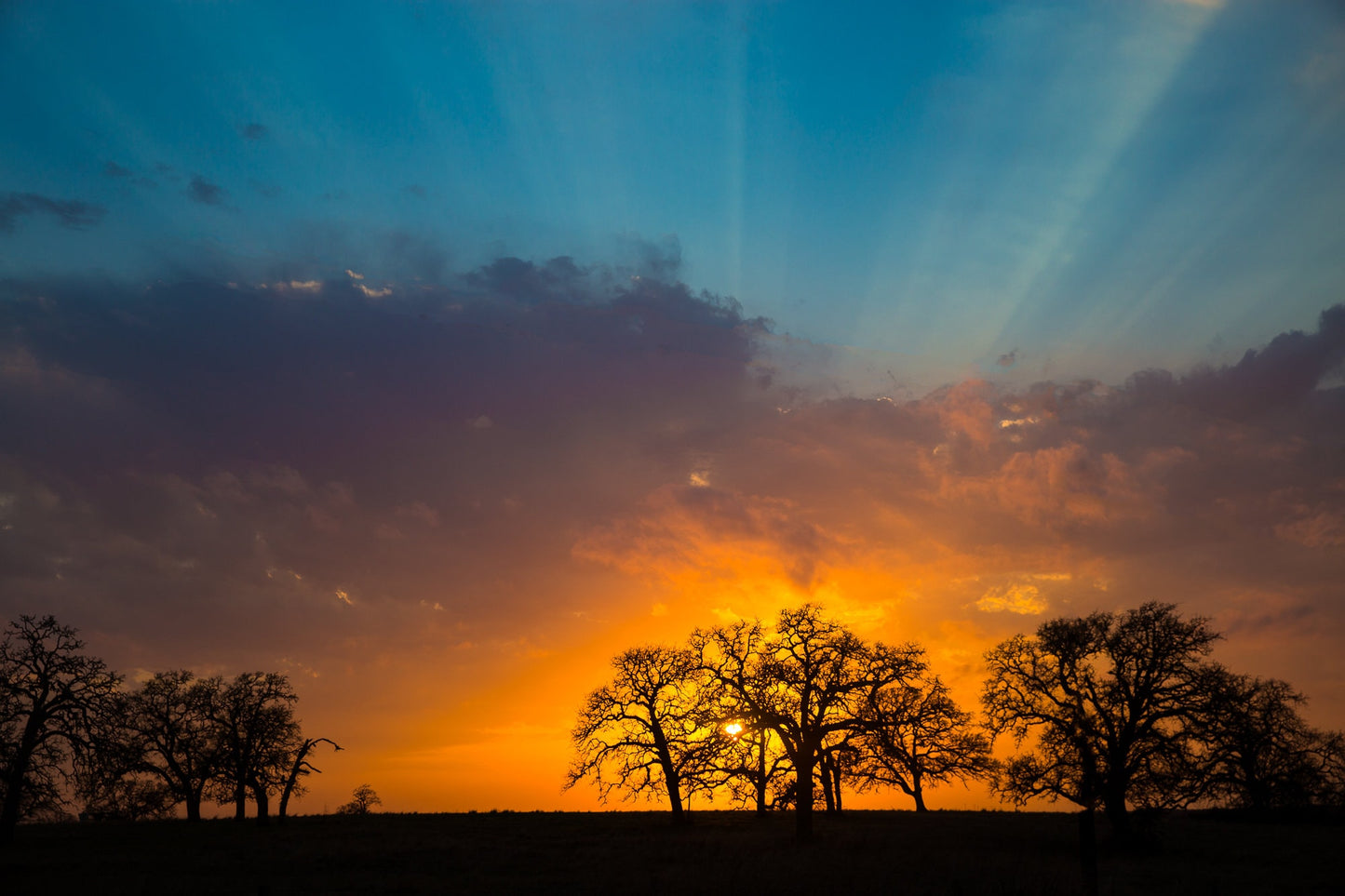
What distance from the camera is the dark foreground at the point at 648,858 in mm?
25578

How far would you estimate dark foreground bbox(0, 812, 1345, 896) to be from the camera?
83.9 feet

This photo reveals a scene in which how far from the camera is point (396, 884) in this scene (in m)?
26.7

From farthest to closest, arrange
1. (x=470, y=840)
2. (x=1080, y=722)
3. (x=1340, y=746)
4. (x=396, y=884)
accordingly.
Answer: (x=1340, y=746)
(x=470, y=840)
(x=1080, y=722)
(x=396, y=884)

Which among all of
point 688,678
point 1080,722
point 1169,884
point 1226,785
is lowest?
point 1169,884

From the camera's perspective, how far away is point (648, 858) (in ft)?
104

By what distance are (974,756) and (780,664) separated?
41.2 feet

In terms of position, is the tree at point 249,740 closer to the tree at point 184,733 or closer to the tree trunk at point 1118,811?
the tree at point 184,733

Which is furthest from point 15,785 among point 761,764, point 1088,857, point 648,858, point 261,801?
point 1088,857

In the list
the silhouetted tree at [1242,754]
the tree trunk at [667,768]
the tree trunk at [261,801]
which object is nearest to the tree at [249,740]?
the tree trunk at [261,801]

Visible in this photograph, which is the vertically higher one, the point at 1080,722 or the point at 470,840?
the point at 1080,722

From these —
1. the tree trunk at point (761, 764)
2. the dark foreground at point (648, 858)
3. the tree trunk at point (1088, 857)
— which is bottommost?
the dark foreground at point (648, 858)

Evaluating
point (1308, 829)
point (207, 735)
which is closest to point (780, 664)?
point (1308, 829)

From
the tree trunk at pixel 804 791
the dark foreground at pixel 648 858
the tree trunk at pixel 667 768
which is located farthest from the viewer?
the tree trunk at pixel 667 768

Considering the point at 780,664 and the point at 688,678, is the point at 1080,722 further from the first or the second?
the point at 688,678
